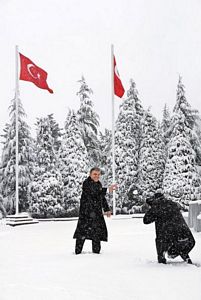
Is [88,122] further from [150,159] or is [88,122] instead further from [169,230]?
[169,230]

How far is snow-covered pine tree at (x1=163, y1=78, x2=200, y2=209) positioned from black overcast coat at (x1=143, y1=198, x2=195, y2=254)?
20.1 m

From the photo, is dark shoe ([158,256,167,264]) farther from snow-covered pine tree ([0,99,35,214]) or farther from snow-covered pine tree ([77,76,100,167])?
snow-covered pine tree ([77,76,100,167])

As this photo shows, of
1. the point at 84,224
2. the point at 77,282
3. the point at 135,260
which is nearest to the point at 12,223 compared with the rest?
the point at 84,224

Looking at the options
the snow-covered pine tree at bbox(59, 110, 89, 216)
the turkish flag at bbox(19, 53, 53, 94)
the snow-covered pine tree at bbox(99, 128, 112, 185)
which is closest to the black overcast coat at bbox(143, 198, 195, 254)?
the turkish flag at bbox(19, 53, 53, 94)

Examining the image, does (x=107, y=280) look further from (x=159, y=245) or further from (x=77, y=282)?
(x=159, y=245)

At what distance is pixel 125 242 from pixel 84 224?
1.99 m

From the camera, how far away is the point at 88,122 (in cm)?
2912

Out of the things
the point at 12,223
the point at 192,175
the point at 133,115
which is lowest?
the point at 12,223

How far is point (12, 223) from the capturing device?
15.2 meters

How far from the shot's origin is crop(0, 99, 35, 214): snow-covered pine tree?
1076 inches

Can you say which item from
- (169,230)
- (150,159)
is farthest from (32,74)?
(150,159)

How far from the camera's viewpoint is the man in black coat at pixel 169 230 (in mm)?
5801

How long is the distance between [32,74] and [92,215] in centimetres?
1044

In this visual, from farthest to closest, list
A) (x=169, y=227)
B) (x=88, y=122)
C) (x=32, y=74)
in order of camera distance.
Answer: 1. (x=88, y=122)
2. (x=32, y=74)
3. (x=169, y=227)
